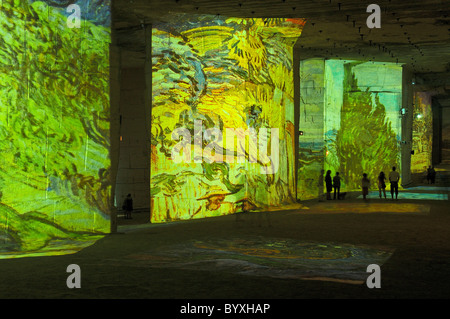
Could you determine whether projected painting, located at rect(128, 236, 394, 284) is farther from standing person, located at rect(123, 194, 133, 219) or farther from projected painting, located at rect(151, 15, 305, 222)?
standing person, located at rect(123, 194, 133, 219)

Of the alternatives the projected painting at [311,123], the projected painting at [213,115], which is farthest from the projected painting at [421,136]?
the projected painting at [213,115]

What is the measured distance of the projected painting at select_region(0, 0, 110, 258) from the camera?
11258mm

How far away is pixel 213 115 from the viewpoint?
55.0ft

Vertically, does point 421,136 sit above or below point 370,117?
below

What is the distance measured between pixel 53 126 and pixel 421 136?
34494 millimetres

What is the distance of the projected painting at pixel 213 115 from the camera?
53.1 feet

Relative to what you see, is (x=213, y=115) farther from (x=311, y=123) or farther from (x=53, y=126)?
(x=311, y=123)

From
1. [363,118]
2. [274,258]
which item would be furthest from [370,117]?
[274,258]

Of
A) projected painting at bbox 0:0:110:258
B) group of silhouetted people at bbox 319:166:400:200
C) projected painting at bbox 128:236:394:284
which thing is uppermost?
projected painting at bbox 0:0:110:258

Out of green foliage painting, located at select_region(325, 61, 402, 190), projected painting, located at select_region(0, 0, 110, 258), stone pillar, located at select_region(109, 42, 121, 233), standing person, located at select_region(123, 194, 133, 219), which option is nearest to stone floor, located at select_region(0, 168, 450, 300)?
stone pillar, located at select_region(109, 42, 121, 233)

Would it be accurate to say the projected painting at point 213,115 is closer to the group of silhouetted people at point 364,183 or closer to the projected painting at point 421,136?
the group of silhouetted people at point 364,183

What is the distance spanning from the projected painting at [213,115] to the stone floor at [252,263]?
6.19ft

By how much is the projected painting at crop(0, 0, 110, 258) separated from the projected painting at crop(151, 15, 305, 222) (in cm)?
354

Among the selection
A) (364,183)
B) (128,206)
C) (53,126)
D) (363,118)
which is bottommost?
(128,206)
